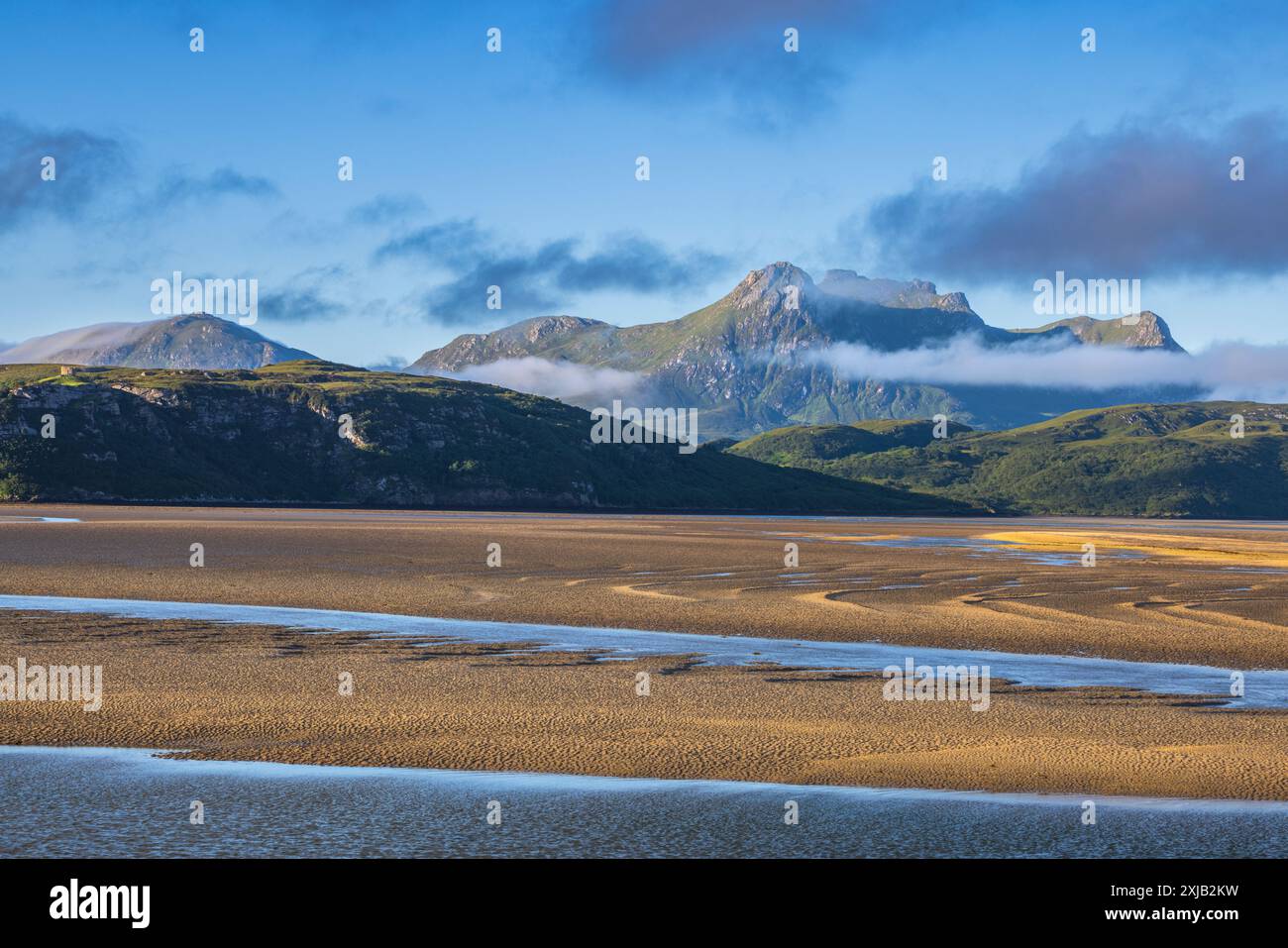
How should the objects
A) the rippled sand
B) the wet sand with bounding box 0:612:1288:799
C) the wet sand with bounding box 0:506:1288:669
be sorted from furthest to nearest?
1. the wet sand with bounding box 0:506:1288:669
2. the rippled sand
3. the wet sand with bounding box 0:612:1288:799

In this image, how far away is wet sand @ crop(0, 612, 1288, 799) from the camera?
15.6 meters

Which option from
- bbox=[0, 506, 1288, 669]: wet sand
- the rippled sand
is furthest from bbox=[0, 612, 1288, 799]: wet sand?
bbox=[0, 506, 1288, 669]: wet sand

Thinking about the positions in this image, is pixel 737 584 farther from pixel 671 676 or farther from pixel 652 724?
pixel 652 724

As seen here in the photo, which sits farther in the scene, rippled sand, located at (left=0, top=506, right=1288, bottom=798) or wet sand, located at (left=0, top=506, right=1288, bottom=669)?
wet sand, located at (left=0, top=506, right=1288, bottom=669)

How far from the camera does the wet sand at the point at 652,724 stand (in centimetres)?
1560

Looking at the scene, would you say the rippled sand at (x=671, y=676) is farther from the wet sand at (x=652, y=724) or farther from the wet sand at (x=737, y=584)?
the wet sand at (x=737, y=584)

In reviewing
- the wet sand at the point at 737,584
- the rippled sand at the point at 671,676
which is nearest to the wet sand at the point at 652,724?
the rippled sand at the point at 671,676

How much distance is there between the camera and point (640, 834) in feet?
41.2

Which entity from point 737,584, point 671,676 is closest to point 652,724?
point 671,676

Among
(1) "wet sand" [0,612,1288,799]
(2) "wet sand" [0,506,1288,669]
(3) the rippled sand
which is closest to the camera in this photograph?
(1) "wet sand" [0,612,1288,799]

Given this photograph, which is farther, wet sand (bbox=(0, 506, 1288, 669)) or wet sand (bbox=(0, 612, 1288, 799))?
wet sand (bbox=(0, 506, 1288, 669))

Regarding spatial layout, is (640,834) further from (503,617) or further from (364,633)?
(503,617)

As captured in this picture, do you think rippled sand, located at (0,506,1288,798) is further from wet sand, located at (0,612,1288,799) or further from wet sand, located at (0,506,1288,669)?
wet sand, located at (0,506,1288,669)

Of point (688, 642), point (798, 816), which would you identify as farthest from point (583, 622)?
point (798, 816)
